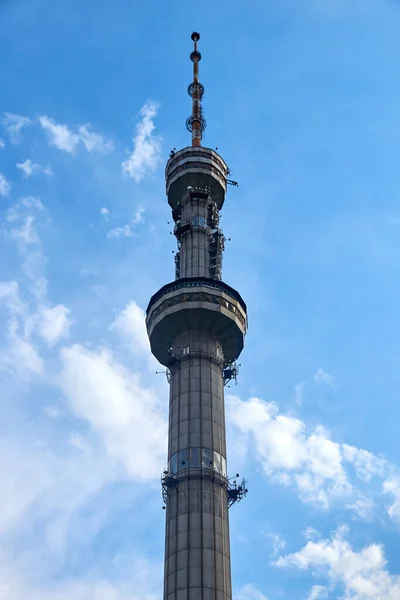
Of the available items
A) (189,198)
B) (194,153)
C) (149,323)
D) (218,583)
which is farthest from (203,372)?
(194,153)

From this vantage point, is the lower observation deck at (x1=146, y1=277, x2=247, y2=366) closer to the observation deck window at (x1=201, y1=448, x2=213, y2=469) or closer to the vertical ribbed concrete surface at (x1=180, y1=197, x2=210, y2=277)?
the vertical ribbed concrete surface at (x1=180, y1=197, x2=210, y2=277)

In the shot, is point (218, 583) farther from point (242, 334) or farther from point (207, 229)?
point (207, 229)

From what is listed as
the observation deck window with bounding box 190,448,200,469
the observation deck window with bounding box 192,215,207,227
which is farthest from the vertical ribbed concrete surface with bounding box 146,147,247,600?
the observation deck window with bounding box 190,448,200,469

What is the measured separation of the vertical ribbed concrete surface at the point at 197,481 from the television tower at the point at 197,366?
0.10m

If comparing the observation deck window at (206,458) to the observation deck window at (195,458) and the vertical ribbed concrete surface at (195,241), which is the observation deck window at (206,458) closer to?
the observation deck window at (195,458)

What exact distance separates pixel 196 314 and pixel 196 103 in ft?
140

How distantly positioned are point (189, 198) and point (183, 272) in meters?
13.2

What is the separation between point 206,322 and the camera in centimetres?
8275

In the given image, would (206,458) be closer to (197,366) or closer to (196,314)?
(197,366)

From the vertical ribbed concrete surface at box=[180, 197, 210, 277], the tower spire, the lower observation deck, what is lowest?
the lower observation deck

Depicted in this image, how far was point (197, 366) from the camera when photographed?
79.6 meters

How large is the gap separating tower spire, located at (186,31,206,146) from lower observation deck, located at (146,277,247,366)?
98.5ft

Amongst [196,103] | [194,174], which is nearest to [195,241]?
[194,174]

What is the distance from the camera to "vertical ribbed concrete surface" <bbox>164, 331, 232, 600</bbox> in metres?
66.4
